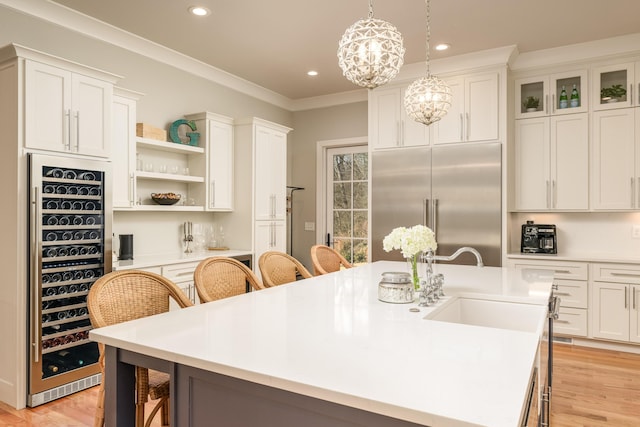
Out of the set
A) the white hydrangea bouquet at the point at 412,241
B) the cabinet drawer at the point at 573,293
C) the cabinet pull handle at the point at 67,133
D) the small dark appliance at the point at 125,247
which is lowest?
the cabinet drawer at the point at 573,293

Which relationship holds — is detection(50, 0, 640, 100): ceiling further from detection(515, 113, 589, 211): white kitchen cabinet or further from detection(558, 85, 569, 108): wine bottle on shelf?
detection(515, 113, 589, 211): white kitchen cabinet

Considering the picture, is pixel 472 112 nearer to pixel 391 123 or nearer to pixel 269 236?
pixel 391 123

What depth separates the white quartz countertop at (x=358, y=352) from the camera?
94 cm

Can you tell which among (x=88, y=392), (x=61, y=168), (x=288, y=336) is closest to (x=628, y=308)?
(x=288, y=336)

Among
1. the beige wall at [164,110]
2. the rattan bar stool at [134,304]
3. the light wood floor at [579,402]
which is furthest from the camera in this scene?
the beige wall at [164,110]

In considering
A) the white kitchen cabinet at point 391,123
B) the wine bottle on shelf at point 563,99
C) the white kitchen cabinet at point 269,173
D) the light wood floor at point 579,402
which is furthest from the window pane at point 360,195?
the light wood floor at point 579,402

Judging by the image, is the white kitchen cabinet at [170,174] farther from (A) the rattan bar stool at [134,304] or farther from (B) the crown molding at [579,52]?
(B) the crown molding at [579,52]

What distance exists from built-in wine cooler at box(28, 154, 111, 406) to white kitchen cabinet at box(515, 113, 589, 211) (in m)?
3.95

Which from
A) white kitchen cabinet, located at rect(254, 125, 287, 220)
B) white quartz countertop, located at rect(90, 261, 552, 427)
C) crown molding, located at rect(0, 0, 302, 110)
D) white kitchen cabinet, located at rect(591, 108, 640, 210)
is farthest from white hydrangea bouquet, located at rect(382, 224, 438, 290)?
crown molding, located at rect(0, 0, 302, 110)

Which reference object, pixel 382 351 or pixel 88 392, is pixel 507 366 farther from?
pixel 88 392

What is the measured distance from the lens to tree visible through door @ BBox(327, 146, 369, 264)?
5688 millimetres

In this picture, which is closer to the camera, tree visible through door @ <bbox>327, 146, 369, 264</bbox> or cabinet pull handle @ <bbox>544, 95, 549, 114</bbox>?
cabinet pull handle @ <bbox>544, 95, 549, 114</bbox>

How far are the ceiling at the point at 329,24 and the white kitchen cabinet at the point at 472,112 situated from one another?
322 millimetres

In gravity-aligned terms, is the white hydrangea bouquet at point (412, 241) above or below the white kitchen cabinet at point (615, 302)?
above
